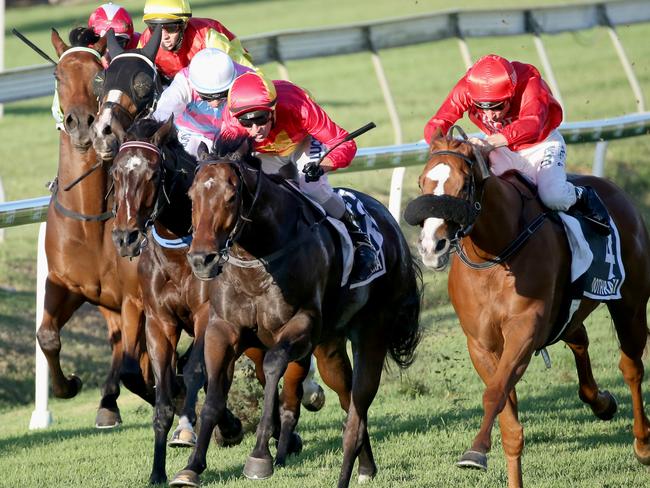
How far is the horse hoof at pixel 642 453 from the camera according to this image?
6996 mm

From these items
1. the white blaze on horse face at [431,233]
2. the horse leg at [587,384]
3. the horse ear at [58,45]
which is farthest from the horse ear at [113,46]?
the horse leg at [587,384]

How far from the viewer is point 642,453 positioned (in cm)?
704

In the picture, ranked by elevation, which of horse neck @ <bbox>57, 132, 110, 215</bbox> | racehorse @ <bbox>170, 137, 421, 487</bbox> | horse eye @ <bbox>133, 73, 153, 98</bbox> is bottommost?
racehorse @ <bbox>170, 137, 421, 487</bbox>

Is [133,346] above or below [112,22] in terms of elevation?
below

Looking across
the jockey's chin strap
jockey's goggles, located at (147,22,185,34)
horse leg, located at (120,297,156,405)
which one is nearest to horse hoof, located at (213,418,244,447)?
horse leg, located at (120,297,156,405)

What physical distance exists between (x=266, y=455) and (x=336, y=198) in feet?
5.04

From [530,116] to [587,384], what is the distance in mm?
1894

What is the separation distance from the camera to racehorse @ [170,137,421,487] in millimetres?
5531

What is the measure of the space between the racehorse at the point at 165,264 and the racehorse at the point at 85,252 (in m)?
0.42

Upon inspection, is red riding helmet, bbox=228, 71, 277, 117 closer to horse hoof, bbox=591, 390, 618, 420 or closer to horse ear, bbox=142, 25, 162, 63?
horse ear, bbox=142, 25, 162, 63

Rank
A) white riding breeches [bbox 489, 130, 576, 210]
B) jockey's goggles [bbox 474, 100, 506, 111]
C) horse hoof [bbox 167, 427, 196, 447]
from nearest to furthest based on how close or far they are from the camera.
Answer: horse hoof [bbox 167, 427, 196, 447]
jockey's goggles [bbox 474, 100, 506, 111]
white riding breeches [bbox 489, 130, 576, 210]

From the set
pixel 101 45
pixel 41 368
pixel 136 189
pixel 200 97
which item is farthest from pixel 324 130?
pixel 41 368

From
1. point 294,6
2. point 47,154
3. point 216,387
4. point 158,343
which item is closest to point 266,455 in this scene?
point 216,387

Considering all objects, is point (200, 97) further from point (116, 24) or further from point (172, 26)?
point (116, 24)
